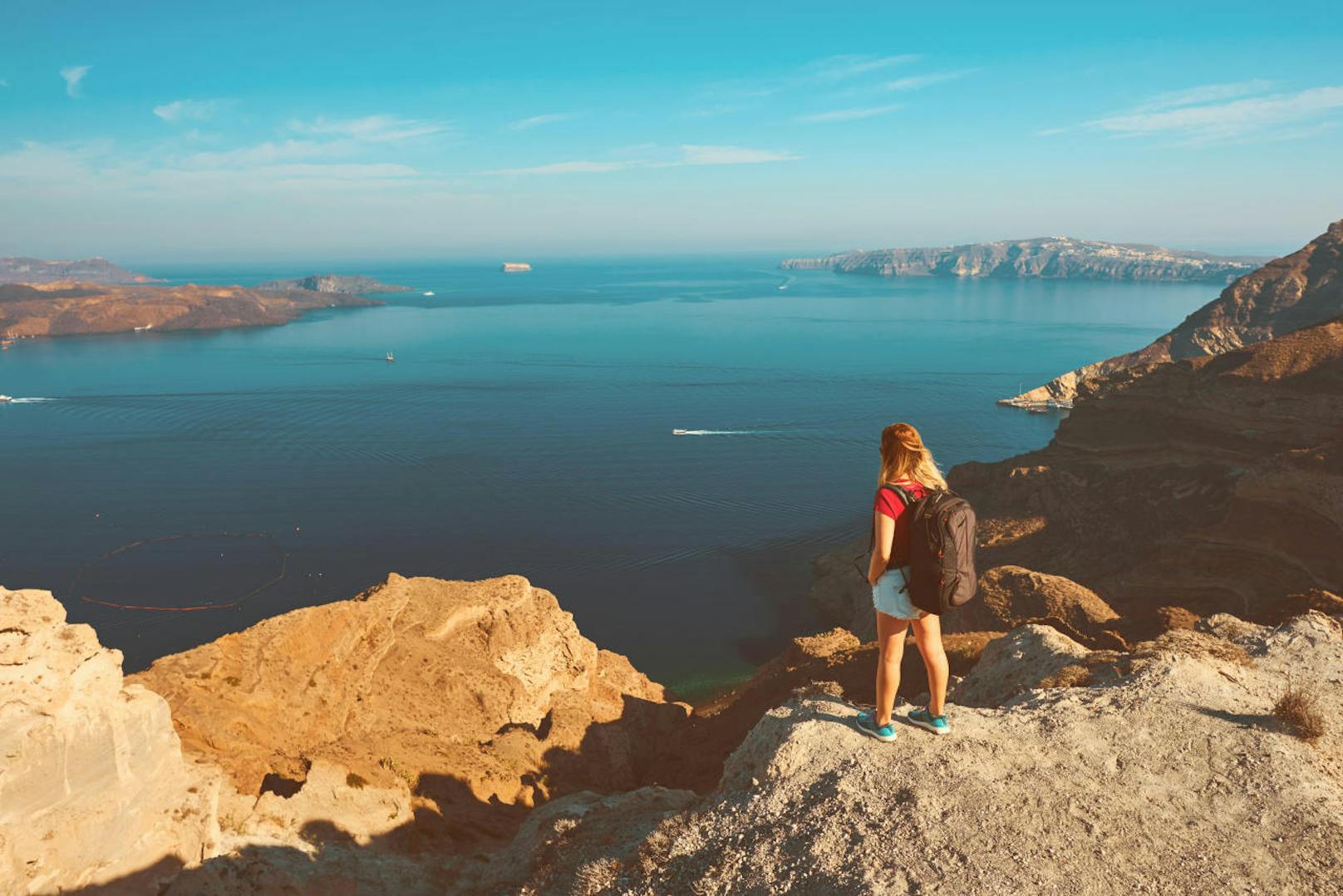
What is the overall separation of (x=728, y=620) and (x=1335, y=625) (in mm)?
37256

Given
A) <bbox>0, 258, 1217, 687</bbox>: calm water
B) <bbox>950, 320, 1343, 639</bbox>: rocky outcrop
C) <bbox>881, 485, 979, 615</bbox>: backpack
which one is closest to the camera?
<bbox>881, 485, 979, 615</bbox>: backpack

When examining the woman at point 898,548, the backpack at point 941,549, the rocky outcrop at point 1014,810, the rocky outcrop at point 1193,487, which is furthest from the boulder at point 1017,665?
the rocky outcrop at point 1193,487

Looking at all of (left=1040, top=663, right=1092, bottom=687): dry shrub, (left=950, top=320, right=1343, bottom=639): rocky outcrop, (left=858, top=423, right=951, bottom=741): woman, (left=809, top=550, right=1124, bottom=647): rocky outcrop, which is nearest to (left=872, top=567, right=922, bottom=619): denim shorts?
(left=858, top=423, right=951, bottom=741): woman

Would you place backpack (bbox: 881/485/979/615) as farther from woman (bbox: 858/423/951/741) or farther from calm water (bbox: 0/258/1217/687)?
calm water (bbox: 0/258/1217/687)

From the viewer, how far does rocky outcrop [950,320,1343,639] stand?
112 feet

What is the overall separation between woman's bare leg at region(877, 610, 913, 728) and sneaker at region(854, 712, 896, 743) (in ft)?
0.55

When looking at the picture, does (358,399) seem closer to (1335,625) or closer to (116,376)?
(116,376)

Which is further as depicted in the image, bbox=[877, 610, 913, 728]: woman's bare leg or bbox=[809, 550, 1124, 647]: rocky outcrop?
bbox=[809, 550, 1124, 647]: rocky outcrop

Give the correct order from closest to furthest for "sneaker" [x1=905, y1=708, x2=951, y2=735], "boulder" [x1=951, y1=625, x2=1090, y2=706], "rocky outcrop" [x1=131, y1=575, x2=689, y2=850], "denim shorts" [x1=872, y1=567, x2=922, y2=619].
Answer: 1. "denim shorts" [x1=872, y1=567, x2=922, y2=619]
2. "sneaker" [x1=905, y1=708, x2=951, y2=735]
3. "boulder" [x1=951, y1=625, x2=1090, y2=706]
4. "rocky outcrop" [x1=131, y1=575, x2=689, y2=850]

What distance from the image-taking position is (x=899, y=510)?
8750 millimetres

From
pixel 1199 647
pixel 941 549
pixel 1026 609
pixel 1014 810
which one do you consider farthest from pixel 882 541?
pixel 1026 609

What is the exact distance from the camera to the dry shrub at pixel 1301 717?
420 inches

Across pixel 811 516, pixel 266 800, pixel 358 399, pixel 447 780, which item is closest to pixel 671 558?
pixel 811 516

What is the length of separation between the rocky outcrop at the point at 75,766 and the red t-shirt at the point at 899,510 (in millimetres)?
11646
